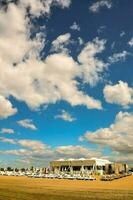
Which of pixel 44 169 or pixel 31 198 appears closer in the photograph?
pixel 31 198

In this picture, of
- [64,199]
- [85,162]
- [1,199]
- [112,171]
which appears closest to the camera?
[1,199]

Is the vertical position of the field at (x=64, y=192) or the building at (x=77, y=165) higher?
the building at (x=77, y=165)

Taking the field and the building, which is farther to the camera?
the building

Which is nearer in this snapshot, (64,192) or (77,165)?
(64,192)

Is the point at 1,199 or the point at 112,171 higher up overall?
the point at 112,171

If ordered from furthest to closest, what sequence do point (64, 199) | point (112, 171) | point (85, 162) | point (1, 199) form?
1. point (85, 162)
2. point (112, 171)
3. point (64, 199)
4. point (1, 199)

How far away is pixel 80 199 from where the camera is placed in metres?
31.1

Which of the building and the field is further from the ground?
the building

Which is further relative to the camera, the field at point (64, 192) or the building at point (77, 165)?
the building at point (77, 165)

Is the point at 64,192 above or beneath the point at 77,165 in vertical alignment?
beneath

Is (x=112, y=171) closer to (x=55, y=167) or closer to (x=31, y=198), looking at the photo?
(x=55, y=167)

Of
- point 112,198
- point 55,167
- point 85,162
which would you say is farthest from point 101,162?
point 112,198

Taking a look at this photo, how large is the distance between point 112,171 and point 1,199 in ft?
310

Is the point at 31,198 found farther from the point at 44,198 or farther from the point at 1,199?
the point at 1,199
